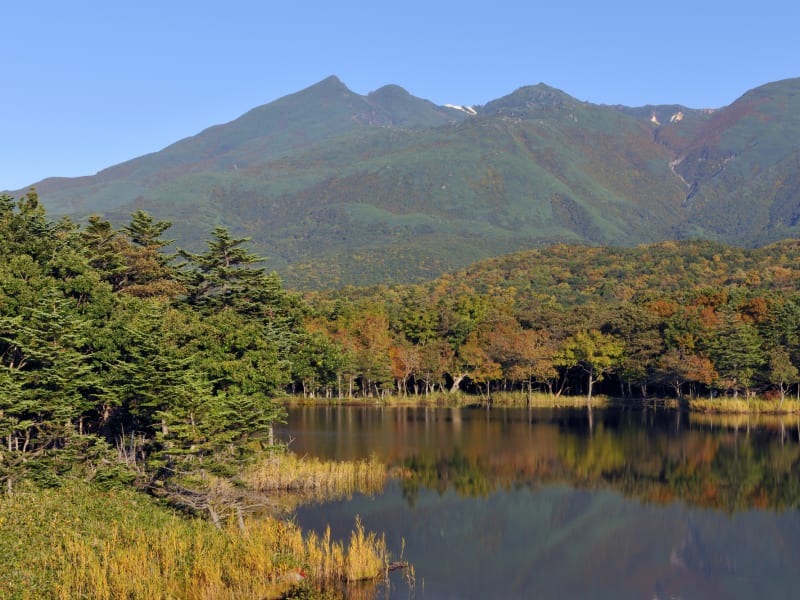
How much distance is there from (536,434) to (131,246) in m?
26.7

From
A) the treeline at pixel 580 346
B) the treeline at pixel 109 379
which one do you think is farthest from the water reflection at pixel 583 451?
the treeline at pixel 109 379

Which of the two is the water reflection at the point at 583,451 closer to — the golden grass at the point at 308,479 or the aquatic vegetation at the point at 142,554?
the golden grass at the point at 308,479

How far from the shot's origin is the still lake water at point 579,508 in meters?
24.2

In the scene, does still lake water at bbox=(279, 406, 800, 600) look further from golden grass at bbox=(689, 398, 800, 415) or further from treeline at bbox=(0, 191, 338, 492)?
golden grass at bbox=(689, 398, 800, 415)

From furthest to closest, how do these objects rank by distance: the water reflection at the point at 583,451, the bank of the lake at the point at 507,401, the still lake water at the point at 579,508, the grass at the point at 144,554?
1. the bank of the lake at the point at 507,401
2. the water reflection at the point at 583,451
3. the still lake water at the point at 579,508
4. the grass at the point at 144,554

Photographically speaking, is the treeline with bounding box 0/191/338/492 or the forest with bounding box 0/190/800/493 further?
the forest with bounding box 0/190/800/493

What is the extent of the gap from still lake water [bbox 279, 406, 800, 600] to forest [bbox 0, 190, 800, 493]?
5.73 metres

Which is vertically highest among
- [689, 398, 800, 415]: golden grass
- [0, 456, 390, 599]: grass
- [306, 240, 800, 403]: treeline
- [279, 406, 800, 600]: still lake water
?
[306, 240, 800, 403]: treeline

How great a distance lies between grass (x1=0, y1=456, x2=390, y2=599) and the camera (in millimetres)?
17781

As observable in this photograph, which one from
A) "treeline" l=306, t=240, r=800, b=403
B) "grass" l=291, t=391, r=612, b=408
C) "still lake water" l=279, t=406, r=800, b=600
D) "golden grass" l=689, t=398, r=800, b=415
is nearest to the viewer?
"still lake water" l=279, t=406, r=800, b=600

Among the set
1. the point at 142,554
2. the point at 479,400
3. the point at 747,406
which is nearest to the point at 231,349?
the point at 142,554

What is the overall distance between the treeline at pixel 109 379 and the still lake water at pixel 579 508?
192 inches

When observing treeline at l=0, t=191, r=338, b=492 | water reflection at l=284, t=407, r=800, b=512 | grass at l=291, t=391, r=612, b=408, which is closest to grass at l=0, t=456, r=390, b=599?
treeline at l=0, t=191, r=338, b=492

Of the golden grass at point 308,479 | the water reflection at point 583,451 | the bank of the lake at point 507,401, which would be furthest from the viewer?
the bank of the lake at point 507,401
